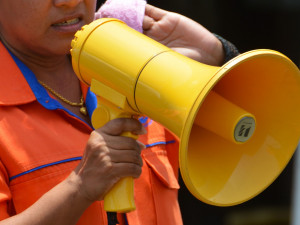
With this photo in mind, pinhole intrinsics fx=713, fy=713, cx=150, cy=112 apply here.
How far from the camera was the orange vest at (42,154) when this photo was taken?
2180 millimetres

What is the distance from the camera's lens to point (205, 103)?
2.19 metres

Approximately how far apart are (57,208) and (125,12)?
88 cm

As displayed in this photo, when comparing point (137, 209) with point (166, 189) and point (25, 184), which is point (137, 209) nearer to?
point (166, 189)

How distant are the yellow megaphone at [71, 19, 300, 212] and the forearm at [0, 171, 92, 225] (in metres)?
0.10

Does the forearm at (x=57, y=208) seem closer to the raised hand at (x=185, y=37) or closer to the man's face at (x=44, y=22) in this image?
the man's face at (x=44, y=22)

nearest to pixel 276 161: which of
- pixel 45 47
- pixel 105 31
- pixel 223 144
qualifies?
pixel 223 144

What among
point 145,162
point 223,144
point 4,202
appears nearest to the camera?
point 4,202

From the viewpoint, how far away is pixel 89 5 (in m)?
2.40

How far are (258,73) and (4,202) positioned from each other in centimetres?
87

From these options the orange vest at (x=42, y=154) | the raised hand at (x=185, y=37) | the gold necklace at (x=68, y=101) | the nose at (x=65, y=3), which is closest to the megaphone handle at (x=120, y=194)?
the orange vest at (x=42, y=154)

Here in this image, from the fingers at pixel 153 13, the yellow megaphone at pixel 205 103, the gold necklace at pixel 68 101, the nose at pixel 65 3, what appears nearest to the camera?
the yellow megaphone at pixel 205 103

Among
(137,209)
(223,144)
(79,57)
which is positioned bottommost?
(137,209)

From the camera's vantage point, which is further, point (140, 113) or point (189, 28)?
point (189, 28)

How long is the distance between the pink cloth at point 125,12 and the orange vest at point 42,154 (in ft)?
1.11
